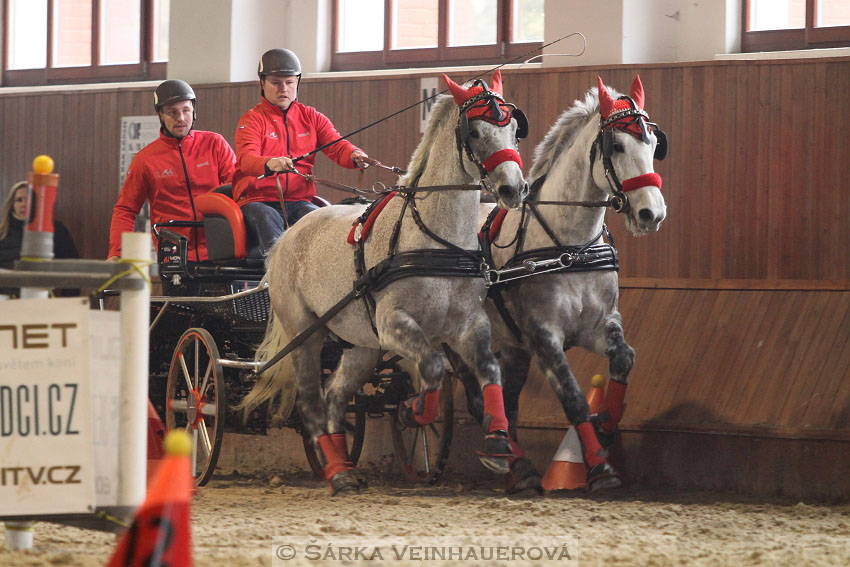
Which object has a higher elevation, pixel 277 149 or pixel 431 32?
pixel 431 32

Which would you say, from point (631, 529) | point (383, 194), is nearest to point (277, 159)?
point (383, 194)

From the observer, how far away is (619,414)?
16.0 ft

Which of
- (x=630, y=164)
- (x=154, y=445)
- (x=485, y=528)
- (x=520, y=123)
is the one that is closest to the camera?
(x=154, y=445)

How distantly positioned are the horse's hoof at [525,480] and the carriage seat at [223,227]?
161 cm

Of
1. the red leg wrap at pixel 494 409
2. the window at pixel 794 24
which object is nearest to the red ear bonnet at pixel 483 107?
the red leg wrap at pixel 494 409

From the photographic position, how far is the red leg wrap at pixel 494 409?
437 centimetres

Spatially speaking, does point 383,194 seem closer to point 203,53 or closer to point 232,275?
point 232,275

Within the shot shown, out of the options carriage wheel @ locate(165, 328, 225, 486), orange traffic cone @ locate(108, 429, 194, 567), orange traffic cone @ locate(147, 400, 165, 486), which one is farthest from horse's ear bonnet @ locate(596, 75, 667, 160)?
orange traffic cone @ locate(108, 429, 194, 567)

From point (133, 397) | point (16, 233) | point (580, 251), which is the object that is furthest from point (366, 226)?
point (16, 233)

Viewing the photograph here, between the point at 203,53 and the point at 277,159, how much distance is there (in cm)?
310

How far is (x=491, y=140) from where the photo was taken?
4348mm

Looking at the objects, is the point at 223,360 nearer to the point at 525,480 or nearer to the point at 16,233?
the point at 525,480

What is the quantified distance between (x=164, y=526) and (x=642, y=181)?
2.95 m

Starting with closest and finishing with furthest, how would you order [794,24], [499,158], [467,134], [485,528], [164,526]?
[164,526] < [485,528] < [499,158] < [467,134] < [794,24]
